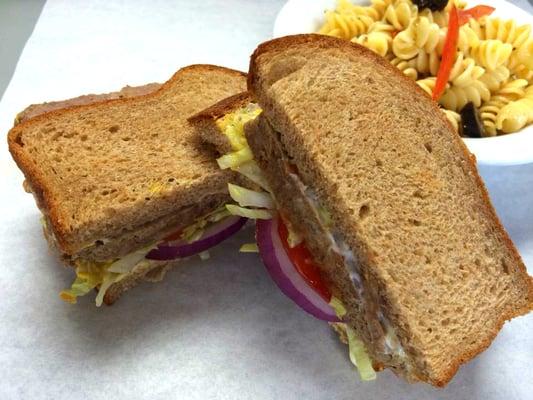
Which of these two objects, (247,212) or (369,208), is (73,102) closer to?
(247,212)

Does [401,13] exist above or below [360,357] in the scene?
above

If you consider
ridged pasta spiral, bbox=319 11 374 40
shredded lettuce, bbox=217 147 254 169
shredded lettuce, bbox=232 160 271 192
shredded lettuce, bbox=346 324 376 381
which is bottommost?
shredded lettuce, bbox=346 324 376 381

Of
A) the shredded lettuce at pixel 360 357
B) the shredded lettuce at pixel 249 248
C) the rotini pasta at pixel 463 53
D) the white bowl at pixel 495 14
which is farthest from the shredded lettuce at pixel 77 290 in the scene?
the rotini pasta at pixel 463 53

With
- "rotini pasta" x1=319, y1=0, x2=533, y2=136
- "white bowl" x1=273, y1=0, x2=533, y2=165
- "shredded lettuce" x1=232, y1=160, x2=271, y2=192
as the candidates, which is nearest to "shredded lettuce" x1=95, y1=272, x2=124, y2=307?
"shredded lettuce" x1=232, y1=160, x2=271, y2=192

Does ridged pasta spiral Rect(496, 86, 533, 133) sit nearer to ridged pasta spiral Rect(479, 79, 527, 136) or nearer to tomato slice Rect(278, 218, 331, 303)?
ridged pasta spiral Rect(479, 79, 527, 136)

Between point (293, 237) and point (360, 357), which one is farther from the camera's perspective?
point (293, 237)

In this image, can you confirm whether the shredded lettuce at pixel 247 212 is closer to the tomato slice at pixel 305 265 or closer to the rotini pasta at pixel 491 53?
the tomato slice at pixel 305 265

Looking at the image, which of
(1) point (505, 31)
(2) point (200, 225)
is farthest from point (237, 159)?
(1) point (505, 31)
